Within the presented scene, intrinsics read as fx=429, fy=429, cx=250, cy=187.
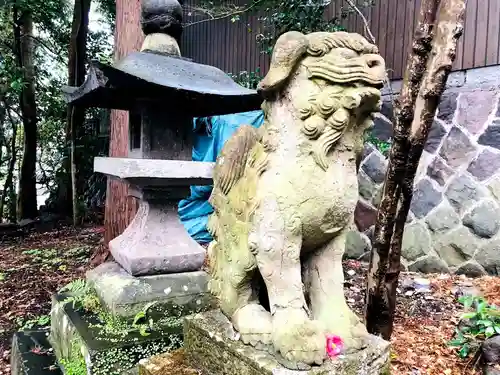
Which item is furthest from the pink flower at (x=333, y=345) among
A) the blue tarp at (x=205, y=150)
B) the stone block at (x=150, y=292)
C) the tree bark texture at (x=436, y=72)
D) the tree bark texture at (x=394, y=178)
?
the blue tarp at (x=205, y=150)

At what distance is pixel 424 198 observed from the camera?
4.63 m

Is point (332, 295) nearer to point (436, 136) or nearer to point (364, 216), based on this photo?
point (436, 136)

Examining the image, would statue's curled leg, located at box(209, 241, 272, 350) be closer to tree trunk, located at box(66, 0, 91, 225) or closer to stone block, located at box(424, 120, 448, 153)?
stone block, located at box(424, 120, 448, 153)

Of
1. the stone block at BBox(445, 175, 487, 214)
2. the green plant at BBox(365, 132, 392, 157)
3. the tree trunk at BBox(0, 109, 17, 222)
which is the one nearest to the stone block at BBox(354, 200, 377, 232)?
the green plant at BBox(365, 132, 392, 157)

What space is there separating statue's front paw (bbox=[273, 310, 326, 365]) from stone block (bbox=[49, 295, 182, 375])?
3.43 feet

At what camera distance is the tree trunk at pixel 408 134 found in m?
2.12

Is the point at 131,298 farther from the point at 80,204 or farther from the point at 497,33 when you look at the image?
the point at 80,204

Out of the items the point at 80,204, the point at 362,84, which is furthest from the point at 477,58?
the point at 80,204

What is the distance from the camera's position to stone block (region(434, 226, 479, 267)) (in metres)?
4.22

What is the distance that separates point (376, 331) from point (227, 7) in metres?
3.84

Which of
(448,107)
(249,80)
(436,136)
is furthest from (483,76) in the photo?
(249,80)

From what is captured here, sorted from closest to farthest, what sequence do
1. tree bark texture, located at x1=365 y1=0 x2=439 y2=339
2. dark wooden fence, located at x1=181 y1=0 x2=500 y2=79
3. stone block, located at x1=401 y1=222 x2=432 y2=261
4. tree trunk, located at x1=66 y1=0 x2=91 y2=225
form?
tree bark texture, located at x1=365 y1=0 x2=439 y2=339, dark wooden fence, located at x1=181 y1=0 x2=500 y2=79, stone block, located at x1=401 y1=222 x2=432 y2=261, tree trunk, located at x1=66 y1=0 x2=91 y2=225

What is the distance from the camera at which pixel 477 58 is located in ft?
13.2

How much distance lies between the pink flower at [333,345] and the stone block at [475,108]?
344 centimetres
